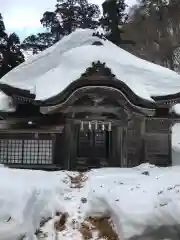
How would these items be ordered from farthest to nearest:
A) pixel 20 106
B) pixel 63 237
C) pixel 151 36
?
pixel 151 36, pixel 20 106, pixel 63 237

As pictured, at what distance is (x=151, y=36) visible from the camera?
32.2 metres

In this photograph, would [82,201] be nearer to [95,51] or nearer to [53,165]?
[53,165]

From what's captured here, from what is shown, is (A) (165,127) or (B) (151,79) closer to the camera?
(A) (165,127)

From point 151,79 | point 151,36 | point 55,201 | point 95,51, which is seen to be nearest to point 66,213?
point 55,201

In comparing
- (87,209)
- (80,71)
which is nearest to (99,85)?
(80,71)

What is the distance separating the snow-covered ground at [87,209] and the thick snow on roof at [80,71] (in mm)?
5494

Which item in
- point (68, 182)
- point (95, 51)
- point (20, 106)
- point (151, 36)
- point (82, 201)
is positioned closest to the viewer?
point (82, 201)

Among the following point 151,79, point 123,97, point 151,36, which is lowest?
point 123,97

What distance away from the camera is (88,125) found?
13312 mm

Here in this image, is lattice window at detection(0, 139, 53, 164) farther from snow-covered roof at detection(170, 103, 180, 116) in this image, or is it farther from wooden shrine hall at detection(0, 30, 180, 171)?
snow-covered roof at detection(170, 103, 180, 116)

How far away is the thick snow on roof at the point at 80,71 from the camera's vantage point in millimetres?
13866

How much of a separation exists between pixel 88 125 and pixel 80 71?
2.32m

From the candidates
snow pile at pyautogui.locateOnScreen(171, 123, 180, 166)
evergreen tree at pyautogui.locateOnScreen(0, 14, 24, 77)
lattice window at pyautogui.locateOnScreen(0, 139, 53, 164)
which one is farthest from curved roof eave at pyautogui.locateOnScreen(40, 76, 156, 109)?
evergreen tree at pyautogui.locateOnScreen(0, 14, 24, 77)

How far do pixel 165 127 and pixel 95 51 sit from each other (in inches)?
190
